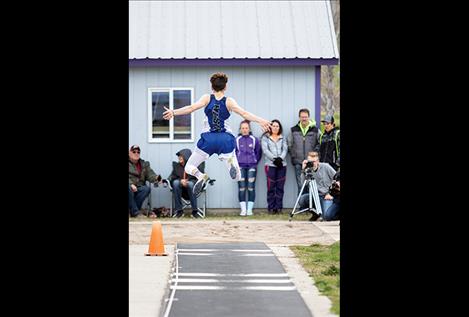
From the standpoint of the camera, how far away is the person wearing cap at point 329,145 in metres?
20.8

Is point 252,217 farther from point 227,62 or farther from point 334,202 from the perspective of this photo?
point 227,62

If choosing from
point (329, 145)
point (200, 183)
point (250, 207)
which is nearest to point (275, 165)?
point (250, 207)

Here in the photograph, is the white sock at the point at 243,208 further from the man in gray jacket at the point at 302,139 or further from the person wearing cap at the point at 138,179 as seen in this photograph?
the person wearing cap at the point at 138,179

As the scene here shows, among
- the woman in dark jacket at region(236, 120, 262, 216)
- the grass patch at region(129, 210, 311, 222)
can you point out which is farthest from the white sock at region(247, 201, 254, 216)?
the grass patch at region(129, 210, 311, 222)

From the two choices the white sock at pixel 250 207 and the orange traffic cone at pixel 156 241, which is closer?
the orange traffic cone at pixel 156 241

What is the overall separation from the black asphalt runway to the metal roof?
676 centimetres

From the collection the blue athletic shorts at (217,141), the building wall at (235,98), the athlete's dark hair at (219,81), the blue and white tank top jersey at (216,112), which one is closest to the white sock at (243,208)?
the building wall at (235,98)

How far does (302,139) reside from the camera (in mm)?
21766

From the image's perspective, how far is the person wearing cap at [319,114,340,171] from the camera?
2084 centimetres

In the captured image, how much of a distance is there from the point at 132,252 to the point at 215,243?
176cm

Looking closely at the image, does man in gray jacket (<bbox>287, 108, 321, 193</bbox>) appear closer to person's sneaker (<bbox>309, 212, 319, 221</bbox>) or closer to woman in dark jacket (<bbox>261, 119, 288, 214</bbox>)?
woman in dark jacket (<bbox>261, 119, 288, 214</bbox>)

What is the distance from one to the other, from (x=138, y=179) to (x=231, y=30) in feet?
13.4

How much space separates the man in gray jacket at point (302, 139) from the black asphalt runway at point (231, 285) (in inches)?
203
